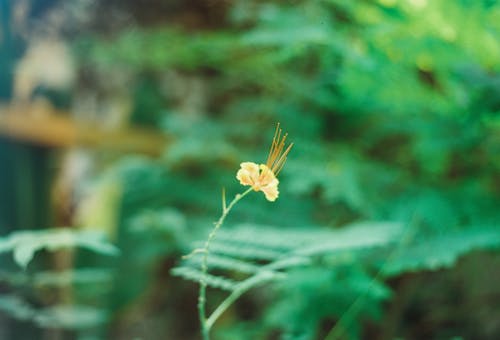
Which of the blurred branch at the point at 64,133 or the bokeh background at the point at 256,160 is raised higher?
the blurred branch at the point at 64,133

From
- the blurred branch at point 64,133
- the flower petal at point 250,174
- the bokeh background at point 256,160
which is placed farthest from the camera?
the blurred branch at point 64,133

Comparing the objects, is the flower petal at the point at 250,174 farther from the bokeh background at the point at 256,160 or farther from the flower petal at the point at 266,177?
the bokeh background at the point at 256,160

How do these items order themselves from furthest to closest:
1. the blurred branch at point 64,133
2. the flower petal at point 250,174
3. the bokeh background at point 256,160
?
the blurred branch at point 64,133 → the bokeh background at point 256,160 → the flower petal at point 250,174

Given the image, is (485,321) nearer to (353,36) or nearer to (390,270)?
(390,270)

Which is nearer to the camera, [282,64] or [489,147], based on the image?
[489,147]

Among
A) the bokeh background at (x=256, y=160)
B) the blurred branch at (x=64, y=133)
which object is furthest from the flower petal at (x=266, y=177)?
the blurred branch at (x=64, y=133)

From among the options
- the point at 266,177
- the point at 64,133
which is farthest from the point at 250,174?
the point at 64,133

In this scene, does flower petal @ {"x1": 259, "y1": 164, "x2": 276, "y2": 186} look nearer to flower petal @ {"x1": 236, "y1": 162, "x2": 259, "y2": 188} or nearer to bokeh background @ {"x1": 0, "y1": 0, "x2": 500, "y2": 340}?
flower petal @ {"x1": 236, "y1": 162, "x2": 259, "y2": 188}

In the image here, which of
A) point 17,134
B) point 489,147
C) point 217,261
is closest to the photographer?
point 217,261

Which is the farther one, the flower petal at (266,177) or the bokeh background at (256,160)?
the bokeh background at (256,160)

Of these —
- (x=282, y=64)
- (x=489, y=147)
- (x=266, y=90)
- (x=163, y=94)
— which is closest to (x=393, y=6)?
(x=489, y=147)
